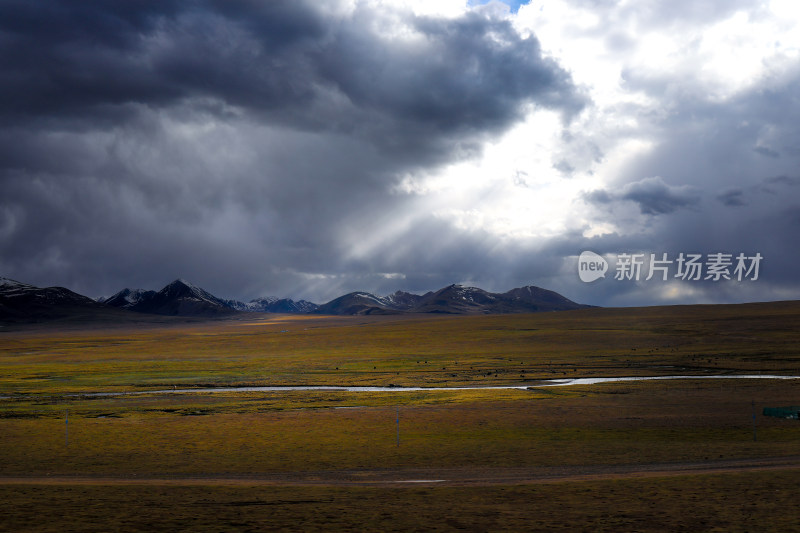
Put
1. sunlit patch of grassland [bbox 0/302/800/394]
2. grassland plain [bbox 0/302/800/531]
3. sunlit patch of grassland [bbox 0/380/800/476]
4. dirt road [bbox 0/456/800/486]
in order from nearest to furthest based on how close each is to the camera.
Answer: grassland plain [bbox 0/302/800/531] → dirt road [bbox 0/456/800/486] → sunlit patch of grassland [bbox 0/380/800/476] → sunlit patch of grassland [bbox 0/302/800/394]

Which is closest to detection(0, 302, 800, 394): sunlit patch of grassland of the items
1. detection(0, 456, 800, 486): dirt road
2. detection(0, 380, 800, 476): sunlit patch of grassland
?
detection(0, 380, 800, 476): sunlit patch of grassland

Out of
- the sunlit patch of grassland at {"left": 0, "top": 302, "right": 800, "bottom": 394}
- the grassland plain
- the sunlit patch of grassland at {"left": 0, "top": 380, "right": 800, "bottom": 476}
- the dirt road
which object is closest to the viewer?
the grassland plain

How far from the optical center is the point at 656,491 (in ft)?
74.3

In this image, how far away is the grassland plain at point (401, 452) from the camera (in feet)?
65.1

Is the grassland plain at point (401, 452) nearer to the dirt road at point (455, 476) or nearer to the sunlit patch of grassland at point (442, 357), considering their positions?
the dirt road at point (455, 476)

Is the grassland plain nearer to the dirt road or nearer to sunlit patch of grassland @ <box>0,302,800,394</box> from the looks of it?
the dirt road

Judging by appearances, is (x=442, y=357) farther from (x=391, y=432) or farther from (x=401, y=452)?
(x=401, y=452)

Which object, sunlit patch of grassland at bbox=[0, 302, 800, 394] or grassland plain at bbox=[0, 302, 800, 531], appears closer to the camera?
grassland plain at bbox=[0, 302, 800, 531]

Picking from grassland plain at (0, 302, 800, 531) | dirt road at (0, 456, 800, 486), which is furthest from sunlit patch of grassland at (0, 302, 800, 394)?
dirt road at (0, 456, 800, 486)

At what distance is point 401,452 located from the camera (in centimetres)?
3484

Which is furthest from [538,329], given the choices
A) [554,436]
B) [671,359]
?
[554,436]

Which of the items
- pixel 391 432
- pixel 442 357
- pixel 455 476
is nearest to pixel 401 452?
pixel 391 432

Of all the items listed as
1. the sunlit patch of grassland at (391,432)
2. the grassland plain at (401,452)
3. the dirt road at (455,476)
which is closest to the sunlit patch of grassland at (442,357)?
the grassland plain at (401,452)

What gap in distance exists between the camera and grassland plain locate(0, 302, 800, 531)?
19.8 meters
